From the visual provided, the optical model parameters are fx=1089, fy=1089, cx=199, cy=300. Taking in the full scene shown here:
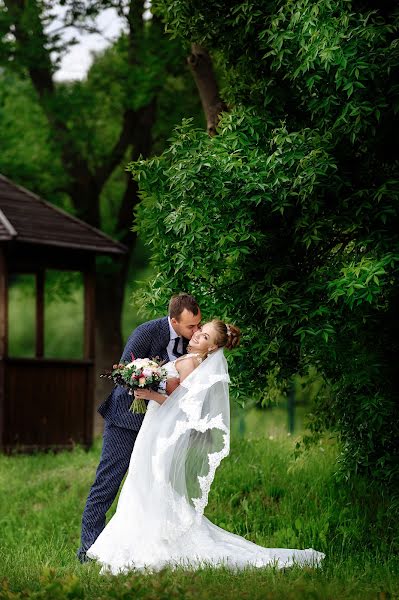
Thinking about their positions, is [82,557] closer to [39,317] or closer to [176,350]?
[176,350]

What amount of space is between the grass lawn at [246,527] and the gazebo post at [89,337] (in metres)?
1.50

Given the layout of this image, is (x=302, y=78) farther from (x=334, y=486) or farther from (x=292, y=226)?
(x=334, y=486)

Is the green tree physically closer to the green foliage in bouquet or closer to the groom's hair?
the green foliage in bouquet

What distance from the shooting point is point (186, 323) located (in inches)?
303

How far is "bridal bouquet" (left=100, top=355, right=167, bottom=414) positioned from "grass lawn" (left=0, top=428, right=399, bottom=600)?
1263 millimetres

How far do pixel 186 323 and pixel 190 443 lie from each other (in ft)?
2.77

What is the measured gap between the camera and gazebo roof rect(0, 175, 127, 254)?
15.2m

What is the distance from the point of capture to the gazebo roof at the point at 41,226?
15.2 m

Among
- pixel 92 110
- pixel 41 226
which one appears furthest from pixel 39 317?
pixel 92 110

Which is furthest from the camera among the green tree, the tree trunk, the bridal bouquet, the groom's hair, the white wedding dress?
the green tree

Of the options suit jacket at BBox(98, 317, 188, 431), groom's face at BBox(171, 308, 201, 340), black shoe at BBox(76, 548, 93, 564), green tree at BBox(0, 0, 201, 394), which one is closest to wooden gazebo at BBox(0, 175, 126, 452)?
→ green tree at BBox(0, 0, 201, 394)

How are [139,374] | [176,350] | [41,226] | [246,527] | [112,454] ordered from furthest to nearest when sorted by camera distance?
[41,226] → [246,527] → [112,454] → [176,350] → [139,374]

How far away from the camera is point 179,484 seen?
7590 mm

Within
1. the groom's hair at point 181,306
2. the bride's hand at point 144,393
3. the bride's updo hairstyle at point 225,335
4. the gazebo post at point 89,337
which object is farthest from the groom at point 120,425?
the gazebo post at point 89,337
